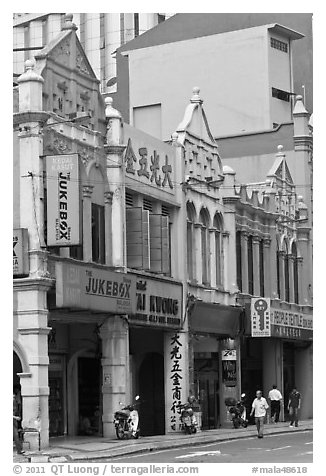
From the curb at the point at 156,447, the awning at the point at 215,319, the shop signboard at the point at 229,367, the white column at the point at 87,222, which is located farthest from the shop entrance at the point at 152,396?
the white column at the point at 87,222

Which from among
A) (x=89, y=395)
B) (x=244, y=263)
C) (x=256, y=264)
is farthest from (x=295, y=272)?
(x=89, y=395)

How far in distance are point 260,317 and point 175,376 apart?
7.09m

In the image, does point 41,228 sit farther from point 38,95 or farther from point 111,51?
point 111,51

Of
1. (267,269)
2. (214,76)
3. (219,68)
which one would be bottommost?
(267,269)

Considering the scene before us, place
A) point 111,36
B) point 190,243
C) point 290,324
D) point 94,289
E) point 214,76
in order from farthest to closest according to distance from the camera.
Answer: point 111,36 → point 214,76 → point 290,324 → point 190,243 → point 94,289

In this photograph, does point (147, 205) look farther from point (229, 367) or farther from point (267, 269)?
point (267, 269)

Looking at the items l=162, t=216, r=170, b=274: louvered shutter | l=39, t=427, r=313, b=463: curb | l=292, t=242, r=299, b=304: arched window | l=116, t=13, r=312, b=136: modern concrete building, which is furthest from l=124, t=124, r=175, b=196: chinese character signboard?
l=292, t=242, r=299, b=304: arched window

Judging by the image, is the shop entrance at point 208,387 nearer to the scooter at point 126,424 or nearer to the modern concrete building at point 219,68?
the scooter at point 126,424

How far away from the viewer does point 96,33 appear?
2232 inches

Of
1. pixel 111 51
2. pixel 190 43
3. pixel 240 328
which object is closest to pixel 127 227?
pixel 240 328

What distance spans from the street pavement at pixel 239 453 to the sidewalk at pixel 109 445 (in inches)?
15.5

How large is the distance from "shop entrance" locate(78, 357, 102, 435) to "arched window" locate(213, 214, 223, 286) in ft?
27.5

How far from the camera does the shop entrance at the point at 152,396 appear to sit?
40.5 metres

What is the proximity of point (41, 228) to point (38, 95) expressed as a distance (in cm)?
348
